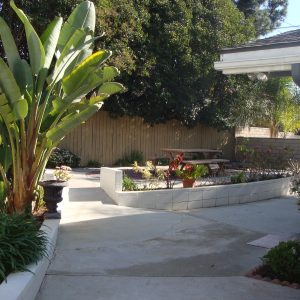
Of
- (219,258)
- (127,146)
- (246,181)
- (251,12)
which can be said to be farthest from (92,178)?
(251,12)

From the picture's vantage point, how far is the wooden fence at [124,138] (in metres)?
18.8

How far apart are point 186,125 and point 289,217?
12398mm

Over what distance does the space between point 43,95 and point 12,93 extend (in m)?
1.05

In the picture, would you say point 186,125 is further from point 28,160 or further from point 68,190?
point 28,160

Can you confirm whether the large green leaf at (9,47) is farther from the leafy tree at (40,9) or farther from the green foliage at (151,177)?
the leafy tree at (40,9)

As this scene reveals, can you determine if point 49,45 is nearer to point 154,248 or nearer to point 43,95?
point 43,95

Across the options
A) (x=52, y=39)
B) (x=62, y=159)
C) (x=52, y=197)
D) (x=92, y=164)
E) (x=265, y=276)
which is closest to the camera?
(x=265, y=276)

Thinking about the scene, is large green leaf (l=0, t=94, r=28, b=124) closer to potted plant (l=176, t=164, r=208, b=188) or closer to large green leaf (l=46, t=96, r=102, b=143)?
large green leaf (l=46, t=96, r=102, b=143)

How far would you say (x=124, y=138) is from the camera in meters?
20.2

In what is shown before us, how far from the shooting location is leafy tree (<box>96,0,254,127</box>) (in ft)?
55.2

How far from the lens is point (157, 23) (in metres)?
18.6

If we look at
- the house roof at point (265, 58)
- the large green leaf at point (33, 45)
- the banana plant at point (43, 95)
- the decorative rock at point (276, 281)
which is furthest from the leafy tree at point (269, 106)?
the decorative rock at point (276, 281)

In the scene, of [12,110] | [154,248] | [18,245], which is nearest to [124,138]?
[154,248]

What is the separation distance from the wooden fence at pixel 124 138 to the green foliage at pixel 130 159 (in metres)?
0.16
